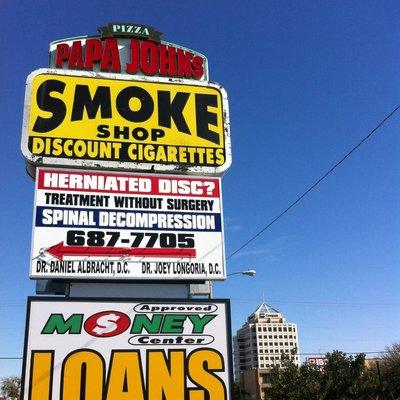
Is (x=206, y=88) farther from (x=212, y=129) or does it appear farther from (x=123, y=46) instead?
(x=123, y=46)

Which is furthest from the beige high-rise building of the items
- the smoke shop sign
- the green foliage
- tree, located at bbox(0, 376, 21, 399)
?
the smoke shop sign

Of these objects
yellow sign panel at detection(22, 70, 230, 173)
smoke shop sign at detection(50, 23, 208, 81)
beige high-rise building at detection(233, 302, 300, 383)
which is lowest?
yellow sign panel at detection(22, 70, 230, 173)

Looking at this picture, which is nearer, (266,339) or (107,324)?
(107,324)

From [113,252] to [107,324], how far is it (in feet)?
3.87

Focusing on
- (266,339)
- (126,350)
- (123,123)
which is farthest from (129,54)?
(266,339)

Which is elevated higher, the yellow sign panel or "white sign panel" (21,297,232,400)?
the yellow sign panel

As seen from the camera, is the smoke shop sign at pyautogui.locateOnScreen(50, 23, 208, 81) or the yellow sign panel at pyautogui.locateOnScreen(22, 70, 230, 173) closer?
the yellow sign panel at pyautogui.locateOnScreen(22, 70, 230, 173)

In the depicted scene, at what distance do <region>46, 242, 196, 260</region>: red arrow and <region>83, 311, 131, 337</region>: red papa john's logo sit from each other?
3.21 ft

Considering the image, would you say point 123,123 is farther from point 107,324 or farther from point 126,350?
point 126,350

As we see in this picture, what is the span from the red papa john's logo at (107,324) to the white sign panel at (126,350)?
0.6 inches

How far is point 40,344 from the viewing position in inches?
313

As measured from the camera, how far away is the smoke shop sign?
1019cm

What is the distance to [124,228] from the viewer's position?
8.99 meters

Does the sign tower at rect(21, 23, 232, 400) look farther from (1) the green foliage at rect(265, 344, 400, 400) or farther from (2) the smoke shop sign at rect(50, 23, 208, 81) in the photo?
(1) the green foliage at rect(265, 344, 400, 400)
